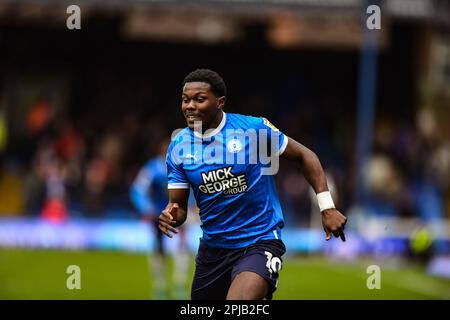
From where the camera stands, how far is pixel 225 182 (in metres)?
8.38

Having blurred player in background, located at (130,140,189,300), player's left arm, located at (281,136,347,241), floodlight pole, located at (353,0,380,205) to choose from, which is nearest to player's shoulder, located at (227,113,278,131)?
player's left arm, located at (281,136,347,241)

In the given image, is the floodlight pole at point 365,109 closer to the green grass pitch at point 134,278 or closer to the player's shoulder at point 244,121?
the green grass pitch at point 134,278

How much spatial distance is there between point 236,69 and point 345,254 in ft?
28.6

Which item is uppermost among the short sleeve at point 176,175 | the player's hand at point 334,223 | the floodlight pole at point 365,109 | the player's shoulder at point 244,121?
the floodlight pole at point 365,109

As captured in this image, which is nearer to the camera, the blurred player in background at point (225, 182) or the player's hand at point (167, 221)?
the player's hand at point (167, 221)

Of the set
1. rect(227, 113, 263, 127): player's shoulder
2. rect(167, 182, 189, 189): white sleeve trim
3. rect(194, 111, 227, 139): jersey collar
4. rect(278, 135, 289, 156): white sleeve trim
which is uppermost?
rect(227, 113, 263, 127): player's shoulder

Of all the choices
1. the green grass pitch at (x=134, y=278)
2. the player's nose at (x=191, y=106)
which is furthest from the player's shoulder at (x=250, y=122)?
the green grass pitch at (x=134, y=278)

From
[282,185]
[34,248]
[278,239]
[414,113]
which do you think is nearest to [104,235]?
[34,248]

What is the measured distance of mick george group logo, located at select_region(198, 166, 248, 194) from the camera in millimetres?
8375

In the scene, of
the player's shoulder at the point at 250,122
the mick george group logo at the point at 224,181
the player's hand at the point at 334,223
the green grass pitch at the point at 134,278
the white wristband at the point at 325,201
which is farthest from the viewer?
the green grass pitch at the point at 134,278

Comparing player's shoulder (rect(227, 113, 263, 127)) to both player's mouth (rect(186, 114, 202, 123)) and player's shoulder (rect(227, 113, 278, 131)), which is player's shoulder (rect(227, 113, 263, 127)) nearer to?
player's shoulder (rect(227, 113, 278, 131))

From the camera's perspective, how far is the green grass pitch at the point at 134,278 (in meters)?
15.1
